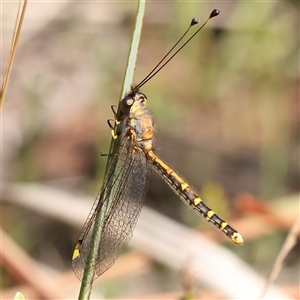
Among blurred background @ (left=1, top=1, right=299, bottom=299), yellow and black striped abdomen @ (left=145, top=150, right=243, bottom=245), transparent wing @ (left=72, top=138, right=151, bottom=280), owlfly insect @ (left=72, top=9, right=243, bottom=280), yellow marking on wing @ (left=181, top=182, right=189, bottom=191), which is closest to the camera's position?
transparent wing @ (left=72, top=138, right=151, bottom=280)

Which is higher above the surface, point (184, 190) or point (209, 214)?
point (184, 190)

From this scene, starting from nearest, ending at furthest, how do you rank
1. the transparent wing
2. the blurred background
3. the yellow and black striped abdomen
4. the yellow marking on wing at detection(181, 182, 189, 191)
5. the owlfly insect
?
the transparent wing, the owlfly insect, the yellow and black striped abdomen, the yellow marking on wing at detection(181, 182, 189, 191), the blurred background

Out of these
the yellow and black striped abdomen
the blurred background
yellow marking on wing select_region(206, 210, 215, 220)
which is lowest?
yellow marking on wing select_region(206, 210, 215, 220)

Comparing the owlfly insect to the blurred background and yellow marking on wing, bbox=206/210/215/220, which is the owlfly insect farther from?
the blurred background

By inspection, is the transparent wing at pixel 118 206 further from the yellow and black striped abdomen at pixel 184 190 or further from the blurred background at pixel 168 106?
the blurred background at pixel 168 106

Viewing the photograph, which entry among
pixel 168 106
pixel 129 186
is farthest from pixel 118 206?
pixel 168 106

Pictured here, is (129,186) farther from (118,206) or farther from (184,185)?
(184,185)

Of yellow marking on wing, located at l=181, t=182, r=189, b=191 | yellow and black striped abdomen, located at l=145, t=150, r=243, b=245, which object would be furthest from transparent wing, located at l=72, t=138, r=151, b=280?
yellow marking on wing, located at l=181, t=182, r=189, b=191
